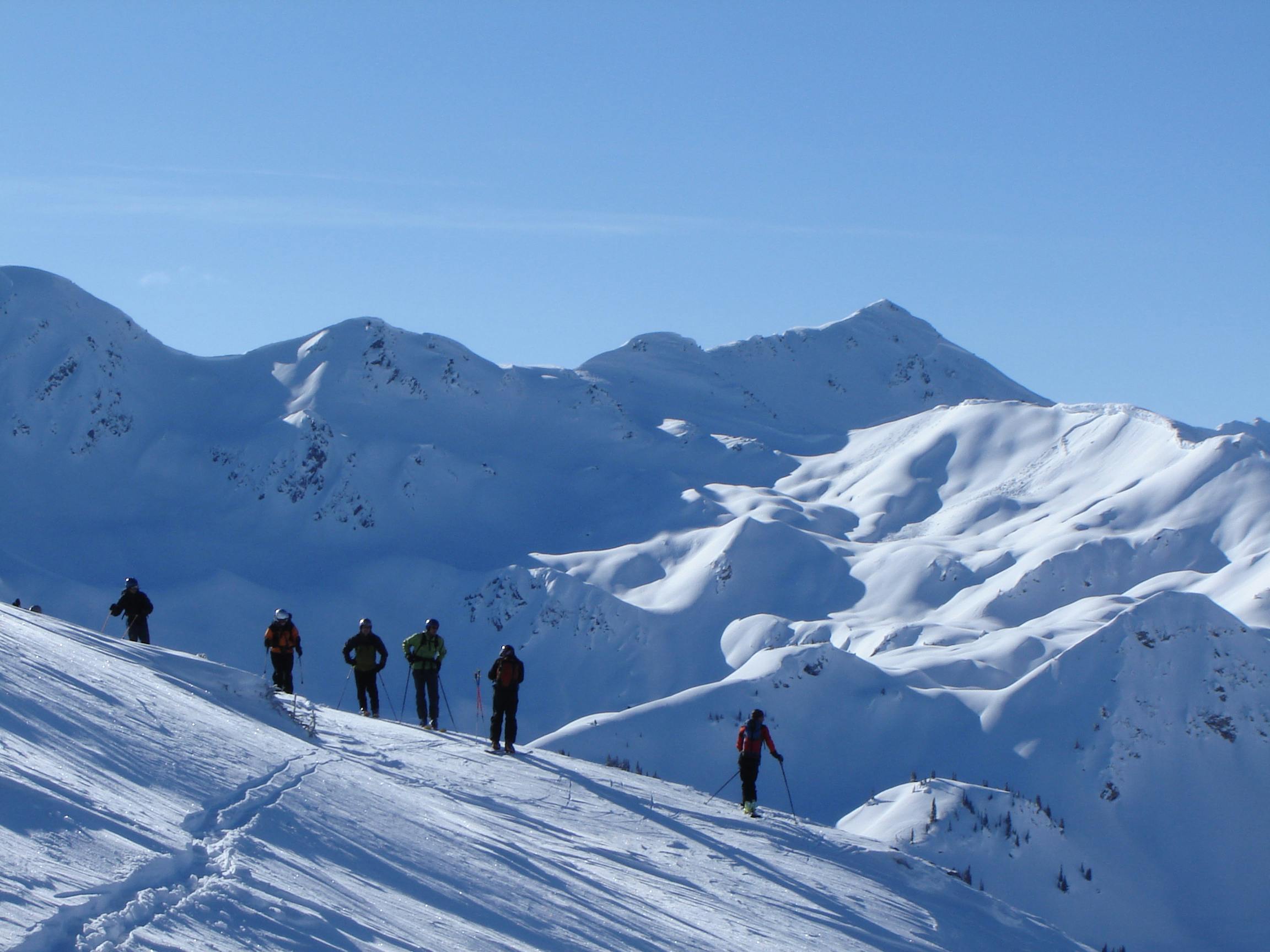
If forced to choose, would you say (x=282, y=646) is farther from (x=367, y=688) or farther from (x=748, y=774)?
(x=748, y=774)

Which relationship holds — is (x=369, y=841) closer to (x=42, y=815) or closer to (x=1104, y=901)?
(x=42, y=815)

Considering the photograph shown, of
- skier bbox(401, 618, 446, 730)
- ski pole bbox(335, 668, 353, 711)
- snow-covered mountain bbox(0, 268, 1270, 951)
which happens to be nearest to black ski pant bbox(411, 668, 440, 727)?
skier bbox(401, 618, 446, 730)

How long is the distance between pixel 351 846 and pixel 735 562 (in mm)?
39076

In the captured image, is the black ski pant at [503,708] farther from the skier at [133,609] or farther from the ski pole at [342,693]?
the skier at [133,609]

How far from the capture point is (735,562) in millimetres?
46438

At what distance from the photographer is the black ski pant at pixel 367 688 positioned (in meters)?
15.8

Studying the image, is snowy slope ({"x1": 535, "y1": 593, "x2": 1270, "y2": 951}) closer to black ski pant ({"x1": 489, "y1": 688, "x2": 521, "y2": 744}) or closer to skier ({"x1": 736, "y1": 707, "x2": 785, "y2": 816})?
skier ({"x1": 736, "y1": 707, "x2": 785, "y2": 816})

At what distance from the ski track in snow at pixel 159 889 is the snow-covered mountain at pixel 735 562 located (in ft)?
34.7

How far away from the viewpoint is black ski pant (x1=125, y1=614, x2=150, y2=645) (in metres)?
→ 16.8

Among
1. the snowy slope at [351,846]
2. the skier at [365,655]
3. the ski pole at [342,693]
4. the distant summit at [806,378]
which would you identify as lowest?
the ski pole at [342,693]

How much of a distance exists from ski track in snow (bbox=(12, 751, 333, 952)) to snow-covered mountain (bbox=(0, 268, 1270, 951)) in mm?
10566

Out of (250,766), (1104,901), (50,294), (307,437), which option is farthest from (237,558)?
(250,766)

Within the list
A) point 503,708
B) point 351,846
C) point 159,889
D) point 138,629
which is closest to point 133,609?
point 138,629

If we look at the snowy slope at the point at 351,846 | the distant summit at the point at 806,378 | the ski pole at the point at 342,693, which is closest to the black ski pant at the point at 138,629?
the ski pole at the point at 342,693
